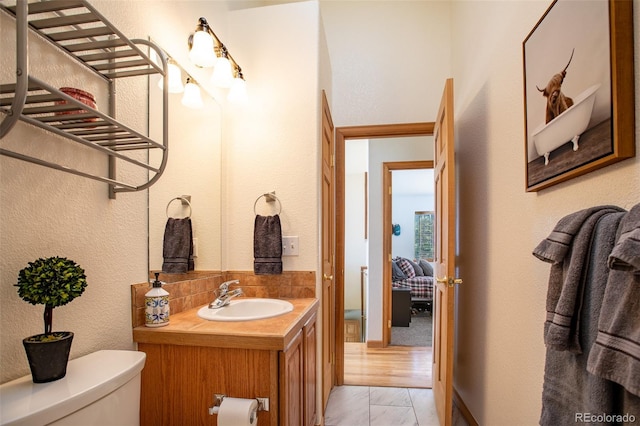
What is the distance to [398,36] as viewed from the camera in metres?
2.72

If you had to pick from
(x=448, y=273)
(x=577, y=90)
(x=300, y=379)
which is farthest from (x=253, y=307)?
(x=577, y=90)

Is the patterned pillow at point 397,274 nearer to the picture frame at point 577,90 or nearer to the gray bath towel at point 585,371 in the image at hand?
the picture frame at point 577,90

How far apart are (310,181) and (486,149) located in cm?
104

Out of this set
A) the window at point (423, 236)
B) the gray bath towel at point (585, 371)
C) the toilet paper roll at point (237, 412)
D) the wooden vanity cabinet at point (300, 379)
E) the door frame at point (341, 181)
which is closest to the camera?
the gray bath towel at point (585, 371)

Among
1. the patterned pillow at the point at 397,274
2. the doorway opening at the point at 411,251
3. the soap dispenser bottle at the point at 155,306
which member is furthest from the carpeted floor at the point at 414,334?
the soap dispenser bottle at the point at 155,306

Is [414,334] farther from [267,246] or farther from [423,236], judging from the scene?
[423,236]


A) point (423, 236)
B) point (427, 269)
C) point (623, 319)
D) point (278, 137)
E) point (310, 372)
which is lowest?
point (427, 269)

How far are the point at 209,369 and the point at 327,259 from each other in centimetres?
116

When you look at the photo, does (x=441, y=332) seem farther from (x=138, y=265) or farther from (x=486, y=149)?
(x=138, y=265)

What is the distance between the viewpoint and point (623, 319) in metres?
0.63

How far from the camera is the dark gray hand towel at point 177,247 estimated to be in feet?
4.67

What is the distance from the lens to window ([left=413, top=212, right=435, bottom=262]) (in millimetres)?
7152

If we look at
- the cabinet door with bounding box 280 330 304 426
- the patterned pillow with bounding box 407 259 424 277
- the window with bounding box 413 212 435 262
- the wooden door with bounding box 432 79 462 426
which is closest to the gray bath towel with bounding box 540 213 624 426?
the cabinet door with bounding box 280 330 304 426

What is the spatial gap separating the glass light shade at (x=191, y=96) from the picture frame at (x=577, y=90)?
5.08ft
